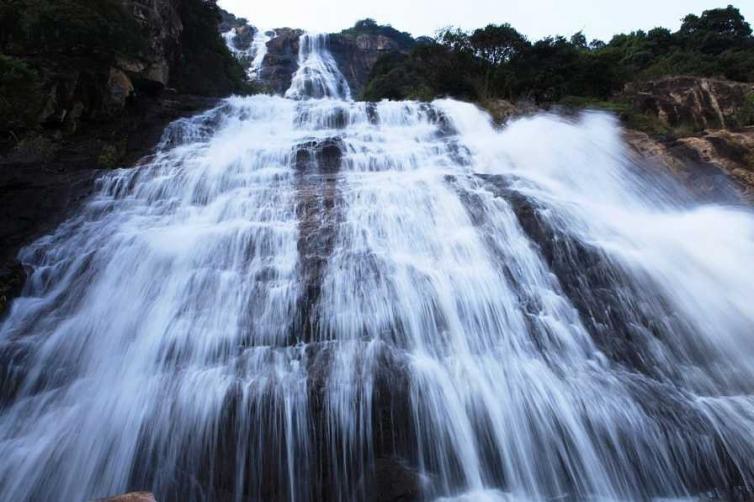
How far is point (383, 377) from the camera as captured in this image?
604cm

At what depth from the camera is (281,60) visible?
4281 centimetres

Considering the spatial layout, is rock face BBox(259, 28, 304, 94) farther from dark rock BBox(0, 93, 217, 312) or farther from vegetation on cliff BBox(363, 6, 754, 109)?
dark rock BBox(0, 93, 217, 312)

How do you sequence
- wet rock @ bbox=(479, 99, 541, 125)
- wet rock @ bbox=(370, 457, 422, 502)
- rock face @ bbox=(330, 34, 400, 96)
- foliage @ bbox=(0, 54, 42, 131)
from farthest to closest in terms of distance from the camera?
rock face @ bbox=(330, 34, 400, 96) < wet rock @ bbox=(479, 99, 541, 125) < foliage @ bbox=(0, 54, 42, 131) < wet rock @ bbox=(370, 457, 422, 502)

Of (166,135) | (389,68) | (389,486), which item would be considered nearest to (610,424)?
(389,486)

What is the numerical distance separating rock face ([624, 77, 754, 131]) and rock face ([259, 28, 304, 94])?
29694mm

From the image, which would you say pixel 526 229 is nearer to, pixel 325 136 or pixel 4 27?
pixel 325 136

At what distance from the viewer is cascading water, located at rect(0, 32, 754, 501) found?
535 cm

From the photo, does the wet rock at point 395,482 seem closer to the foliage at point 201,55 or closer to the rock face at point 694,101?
the rock face at point 694,101

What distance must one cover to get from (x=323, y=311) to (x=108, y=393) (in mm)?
2995

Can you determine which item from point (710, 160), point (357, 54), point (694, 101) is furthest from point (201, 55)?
point (357, 54)

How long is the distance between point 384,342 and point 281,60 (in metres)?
41.5

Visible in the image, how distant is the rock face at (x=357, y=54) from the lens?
143 ft

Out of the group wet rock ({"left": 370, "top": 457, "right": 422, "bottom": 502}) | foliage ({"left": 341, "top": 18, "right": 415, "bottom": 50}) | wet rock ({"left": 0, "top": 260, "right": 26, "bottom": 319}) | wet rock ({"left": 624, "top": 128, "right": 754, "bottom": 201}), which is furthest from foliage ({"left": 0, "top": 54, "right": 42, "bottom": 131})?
foliage ({"left": 341, "top": 18, "right": 415, "bottom": 50})

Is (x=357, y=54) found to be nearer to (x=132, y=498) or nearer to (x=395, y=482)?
(x=395, y=482)
